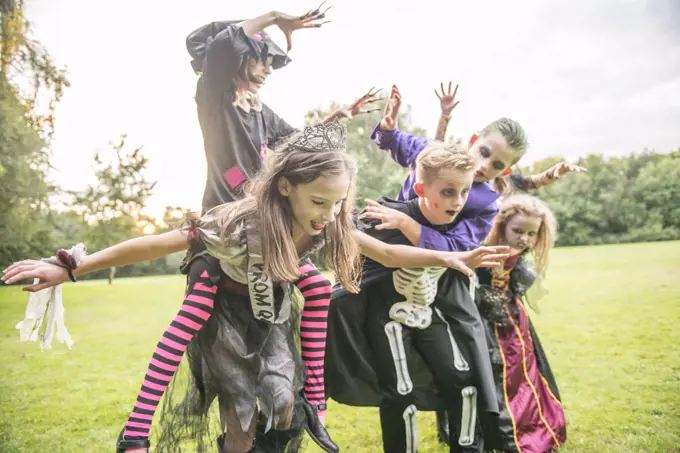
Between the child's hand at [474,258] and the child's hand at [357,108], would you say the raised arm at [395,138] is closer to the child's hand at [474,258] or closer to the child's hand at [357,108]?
the child's hand at [357,108]

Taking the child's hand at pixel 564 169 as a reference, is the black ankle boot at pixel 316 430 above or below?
below

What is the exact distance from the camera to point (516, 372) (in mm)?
2656

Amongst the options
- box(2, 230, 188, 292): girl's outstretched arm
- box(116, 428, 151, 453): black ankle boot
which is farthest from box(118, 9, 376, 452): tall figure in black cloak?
box(116, 428, 151, 453): black ankle boot

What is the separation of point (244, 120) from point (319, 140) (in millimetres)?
366

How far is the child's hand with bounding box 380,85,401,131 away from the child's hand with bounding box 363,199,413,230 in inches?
→ 14.9

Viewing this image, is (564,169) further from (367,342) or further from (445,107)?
(367,342)

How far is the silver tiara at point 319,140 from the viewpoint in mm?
1634

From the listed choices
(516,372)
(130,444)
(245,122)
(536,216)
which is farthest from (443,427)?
(245,122)

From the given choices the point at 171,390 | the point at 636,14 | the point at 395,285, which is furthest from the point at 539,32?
the point at 171,390

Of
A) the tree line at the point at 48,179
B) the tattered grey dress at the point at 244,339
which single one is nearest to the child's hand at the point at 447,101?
the tree line at the point at 48,179

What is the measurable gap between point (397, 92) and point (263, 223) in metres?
0.95

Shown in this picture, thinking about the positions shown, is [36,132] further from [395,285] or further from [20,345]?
[395,285]

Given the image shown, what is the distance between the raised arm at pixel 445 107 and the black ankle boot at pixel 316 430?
130cm

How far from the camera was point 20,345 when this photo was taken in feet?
8.16
